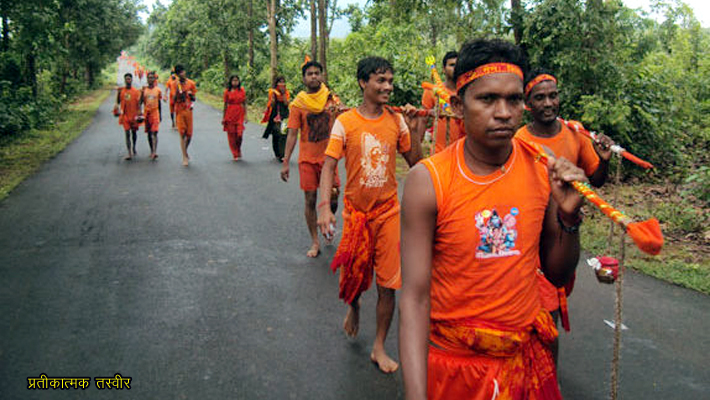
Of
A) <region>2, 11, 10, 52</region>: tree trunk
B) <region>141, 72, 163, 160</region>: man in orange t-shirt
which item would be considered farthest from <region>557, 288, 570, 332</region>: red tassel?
<region>2, 11, 10, 52</region>: tree trunk

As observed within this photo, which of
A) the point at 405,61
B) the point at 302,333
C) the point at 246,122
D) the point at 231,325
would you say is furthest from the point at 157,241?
the point at 246,122

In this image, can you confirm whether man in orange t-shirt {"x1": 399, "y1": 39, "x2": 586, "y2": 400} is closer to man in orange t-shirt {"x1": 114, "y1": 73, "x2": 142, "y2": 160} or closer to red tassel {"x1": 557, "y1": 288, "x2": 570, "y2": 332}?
red tassel {"x1": 557, "y1": 288, "x2": 570, "y2": 332}

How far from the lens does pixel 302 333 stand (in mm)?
4652

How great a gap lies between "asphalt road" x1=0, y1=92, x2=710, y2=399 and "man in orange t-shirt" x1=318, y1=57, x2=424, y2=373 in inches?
21.1

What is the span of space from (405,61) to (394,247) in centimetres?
961

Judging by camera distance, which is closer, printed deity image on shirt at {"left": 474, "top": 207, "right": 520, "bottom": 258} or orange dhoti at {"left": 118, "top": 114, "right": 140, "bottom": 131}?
printed deity image on shirt at {"left": 474, "top": 207, "right": 520, "bottom": 258}

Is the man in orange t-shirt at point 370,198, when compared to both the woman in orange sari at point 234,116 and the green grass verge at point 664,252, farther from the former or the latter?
the woman in orange sari at point 234,116

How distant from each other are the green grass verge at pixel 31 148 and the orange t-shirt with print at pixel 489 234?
9.47 m

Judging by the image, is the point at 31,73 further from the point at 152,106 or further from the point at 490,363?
the point at 490,363

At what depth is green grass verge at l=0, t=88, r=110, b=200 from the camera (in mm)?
11097

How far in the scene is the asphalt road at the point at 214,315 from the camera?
3.91 m

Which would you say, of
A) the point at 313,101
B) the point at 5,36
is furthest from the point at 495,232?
the point at 5,36

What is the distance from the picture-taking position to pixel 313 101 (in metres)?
6.69

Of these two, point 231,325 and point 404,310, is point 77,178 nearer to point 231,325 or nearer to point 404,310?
point 231,325
